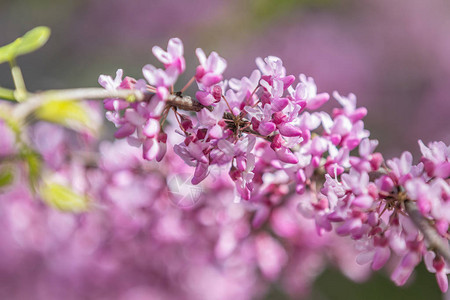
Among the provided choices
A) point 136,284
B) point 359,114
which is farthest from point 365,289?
point 359,114

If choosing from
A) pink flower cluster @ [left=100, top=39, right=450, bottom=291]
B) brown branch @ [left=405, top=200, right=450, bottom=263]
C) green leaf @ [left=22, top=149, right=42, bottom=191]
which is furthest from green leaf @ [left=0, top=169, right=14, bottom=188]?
brown branch @ [left=405, top=200, right=450, bottom=263]

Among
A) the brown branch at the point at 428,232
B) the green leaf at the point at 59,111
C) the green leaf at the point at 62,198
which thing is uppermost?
the brown branch at the point at 428,232

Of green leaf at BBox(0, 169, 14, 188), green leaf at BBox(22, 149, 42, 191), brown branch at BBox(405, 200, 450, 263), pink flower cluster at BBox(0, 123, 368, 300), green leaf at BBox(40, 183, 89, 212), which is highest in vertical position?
brown branch at BBox(405, 200, 450, 263)

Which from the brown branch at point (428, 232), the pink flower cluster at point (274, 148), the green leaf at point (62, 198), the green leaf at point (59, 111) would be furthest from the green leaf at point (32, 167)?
the brown branch at point (428, 232)

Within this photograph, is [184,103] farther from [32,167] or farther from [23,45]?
[32,167]

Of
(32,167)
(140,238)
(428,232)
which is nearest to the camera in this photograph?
(428,232)

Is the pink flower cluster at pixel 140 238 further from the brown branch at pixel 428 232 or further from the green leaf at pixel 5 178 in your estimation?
the brown branch at pixel 428 232

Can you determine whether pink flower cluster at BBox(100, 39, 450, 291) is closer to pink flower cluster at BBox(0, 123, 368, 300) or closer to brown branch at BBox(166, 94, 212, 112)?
brown branch at BBox(166, 94, 212, 112)

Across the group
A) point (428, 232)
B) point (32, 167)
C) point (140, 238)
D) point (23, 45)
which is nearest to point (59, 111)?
point (23, 45)

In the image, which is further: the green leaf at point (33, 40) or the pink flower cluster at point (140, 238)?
the pink flower cluster at point (140, 238)
